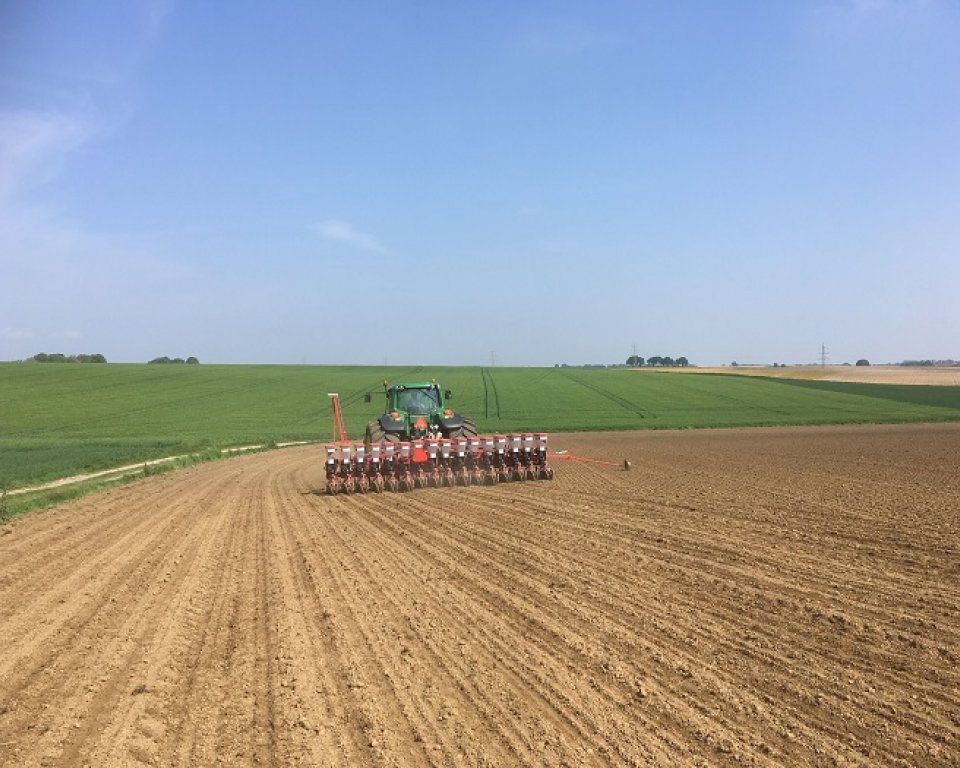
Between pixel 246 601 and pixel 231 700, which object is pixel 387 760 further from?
pixel 246 601

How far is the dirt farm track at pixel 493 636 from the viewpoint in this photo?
457 centimetres

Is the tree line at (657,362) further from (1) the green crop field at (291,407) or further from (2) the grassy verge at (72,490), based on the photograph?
(2) the grassy verge at (72,490)

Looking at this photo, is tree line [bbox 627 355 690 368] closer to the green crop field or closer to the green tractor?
the green crop field

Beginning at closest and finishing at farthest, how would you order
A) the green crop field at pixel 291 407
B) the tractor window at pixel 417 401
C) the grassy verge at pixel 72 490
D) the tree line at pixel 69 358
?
the grassy verge at pixel 72 490 → the tractor window at pixel 417 401 → the green crop field at pixel 291 407 → the tree line at pixel 69 358

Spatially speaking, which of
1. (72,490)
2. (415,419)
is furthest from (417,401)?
(72,490)

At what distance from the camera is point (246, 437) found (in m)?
34.3

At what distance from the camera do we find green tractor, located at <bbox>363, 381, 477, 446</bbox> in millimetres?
18656

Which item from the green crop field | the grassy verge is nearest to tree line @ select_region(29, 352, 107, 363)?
the green crop field

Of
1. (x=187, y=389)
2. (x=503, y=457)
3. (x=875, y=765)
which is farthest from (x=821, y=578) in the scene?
(x=187, y=389)

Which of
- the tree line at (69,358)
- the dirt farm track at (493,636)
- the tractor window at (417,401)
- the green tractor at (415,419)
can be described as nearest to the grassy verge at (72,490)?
the dirt farm track at (493,636)

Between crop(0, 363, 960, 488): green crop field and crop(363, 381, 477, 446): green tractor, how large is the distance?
29.6 feet

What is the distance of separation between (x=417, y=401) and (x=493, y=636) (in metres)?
13.5

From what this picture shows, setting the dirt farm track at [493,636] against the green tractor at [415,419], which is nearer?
the dirt farm track at [493,636]

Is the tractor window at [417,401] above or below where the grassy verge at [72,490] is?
above
